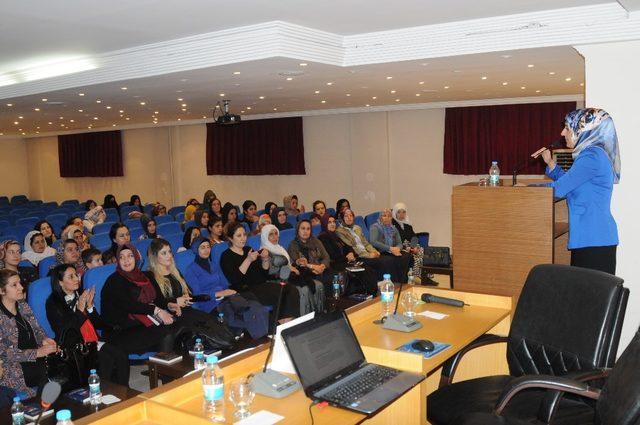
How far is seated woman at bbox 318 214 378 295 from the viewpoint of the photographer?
7.88 metres

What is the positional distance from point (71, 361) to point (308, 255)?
4102 millimetres

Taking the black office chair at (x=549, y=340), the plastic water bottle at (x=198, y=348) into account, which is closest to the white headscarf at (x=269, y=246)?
the plastic water bottle at (x=198, y=348)

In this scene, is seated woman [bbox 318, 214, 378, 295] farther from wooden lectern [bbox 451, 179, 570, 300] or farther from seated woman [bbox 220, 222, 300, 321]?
wooden lectern [bbox 451, 179, 570, 300]

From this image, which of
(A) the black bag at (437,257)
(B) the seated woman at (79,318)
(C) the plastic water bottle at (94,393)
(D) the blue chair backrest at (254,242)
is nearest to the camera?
(C) the plastic water bottle at (94,393)

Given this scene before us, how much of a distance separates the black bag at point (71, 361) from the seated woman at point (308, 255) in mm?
3467

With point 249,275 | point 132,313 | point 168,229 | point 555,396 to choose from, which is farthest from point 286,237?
point 555,396

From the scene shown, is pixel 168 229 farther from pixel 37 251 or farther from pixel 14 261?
pixel 14 261

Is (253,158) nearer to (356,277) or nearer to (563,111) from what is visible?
(563,111)

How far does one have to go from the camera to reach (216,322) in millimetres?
5309

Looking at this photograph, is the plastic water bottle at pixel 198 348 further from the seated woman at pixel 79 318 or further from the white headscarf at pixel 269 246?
the white headscarf at pixel 269 246

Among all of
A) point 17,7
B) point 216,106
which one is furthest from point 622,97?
point 216,106

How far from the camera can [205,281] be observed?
20.4 ft

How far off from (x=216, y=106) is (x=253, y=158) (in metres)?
3.93

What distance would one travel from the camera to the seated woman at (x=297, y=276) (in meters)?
6.89
